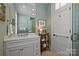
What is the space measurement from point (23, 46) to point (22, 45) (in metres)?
0.02

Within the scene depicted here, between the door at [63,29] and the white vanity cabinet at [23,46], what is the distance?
254mm

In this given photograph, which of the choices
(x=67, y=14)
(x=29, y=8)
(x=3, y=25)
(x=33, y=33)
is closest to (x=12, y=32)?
(x=3, y=25)

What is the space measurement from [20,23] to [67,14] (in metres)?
0.60

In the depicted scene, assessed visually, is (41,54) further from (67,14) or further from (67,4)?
(67,4)

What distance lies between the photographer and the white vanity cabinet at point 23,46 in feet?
5.01

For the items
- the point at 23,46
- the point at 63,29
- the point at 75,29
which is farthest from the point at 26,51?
the point at 75,29

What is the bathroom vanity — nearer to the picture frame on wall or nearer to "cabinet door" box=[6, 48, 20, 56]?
"cabinet door" box=[6, 48, 20, 56]

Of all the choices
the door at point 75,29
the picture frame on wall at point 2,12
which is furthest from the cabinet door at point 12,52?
the door at point 75,29

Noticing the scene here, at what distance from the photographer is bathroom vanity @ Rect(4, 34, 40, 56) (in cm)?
153

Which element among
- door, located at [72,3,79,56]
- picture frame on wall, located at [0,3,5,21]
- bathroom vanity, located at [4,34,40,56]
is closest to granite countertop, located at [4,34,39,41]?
bathroom vanity, located at [4,34,40,56]

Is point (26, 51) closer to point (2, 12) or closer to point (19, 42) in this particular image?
point (19, 42)

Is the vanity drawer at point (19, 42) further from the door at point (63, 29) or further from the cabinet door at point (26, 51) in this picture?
the door at point (63, 29)

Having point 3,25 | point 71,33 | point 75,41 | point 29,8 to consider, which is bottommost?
point 75,41

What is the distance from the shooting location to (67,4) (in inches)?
61.4
